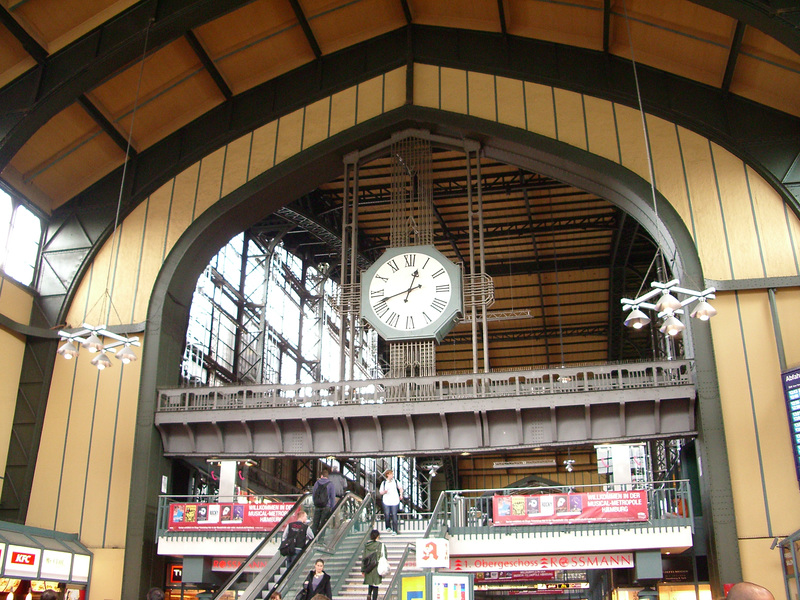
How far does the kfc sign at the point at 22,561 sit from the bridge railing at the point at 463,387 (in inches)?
199

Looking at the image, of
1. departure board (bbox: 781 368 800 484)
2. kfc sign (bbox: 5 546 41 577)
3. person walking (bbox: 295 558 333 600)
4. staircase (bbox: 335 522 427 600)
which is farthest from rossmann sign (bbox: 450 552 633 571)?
kfc sign (bbox: 5 546 41 577)

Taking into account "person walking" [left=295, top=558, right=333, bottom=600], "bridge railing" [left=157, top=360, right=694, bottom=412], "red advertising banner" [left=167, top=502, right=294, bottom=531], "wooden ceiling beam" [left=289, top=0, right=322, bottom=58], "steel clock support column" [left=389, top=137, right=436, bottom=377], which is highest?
"wooden ceiling beam" [left=289, top=0, right=322, bottom=58]

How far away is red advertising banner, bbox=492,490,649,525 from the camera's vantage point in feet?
62.7

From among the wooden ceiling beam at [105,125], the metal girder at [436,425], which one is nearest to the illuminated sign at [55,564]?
the metal girder at [436,425]

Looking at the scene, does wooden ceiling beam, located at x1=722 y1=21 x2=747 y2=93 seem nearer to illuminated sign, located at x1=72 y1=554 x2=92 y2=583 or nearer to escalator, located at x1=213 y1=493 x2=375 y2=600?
escalator, located at x1=213 y1=493 x2=375 y2=600

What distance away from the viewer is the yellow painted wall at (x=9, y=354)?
2245 cm

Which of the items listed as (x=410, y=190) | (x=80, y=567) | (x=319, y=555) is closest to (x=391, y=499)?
(x=319, y=555)

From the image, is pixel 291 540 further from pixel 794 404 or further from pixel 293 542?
pixel 794 404

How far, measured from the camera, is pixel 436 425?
71.1 feet

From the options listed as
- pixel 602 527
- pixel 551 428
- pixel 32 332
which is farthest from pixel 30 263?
pixel 602 527

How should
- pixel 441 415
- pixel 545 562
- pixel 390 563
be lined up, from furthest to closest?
1. pixel 441 415
2. pixel 545 562
3. pixel 390 563

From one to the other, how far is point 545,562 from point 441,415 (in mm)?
4593

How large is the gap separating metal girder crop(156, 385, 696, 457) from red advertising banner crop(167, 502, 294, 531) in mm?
1749

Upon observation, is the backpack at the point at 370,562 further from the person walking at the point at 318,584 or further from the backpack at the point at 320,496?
the backpack at the point at 320,496
